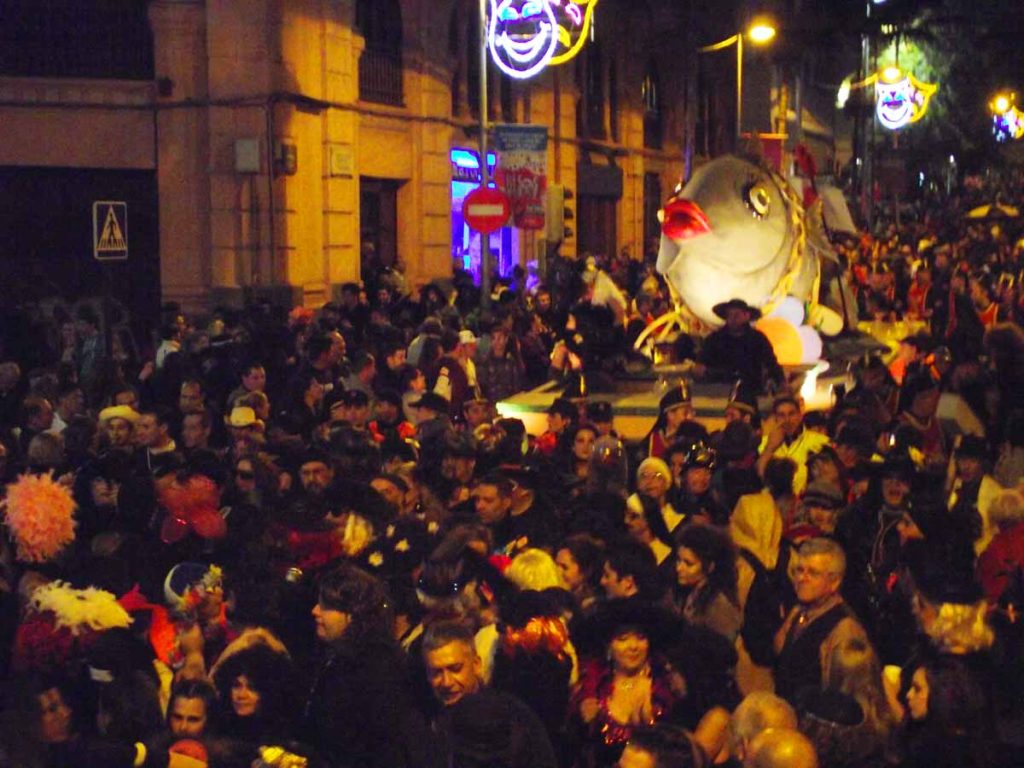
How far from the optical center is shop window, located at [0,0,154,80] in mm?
21594

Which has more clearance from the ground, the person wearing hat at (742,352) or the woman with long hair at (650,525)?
the person wearing hat at (742,352)

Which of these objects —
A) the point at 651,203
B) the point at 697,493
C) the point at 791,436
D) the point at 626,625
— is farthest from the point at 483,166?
the point at 651,203

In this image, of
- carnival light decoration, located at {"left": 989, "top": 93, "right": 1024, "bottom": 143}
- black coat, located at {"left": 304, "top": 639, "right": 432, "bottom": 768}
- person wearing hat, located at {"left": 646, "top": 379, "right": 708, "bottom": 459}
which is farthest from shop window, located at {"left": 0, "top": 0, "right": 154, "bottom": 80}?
carnival light decoration, located at {"left": 989, "top": 93, "right": 1024, "bottom": 143}

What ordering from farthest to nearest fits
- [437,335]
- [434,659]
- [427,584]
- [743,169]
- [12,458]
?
[743,169]
[437,335]
[12,458]
[427,584]
[434,659]

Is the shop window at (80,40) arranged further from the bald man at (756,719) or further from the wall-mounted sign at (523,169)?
the bald man at (756,719)

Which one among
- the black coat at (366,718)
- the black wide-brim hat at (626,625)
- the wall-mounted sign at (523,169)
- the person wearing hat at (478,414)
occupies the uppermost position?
the wall-mounted sign at (523,169)

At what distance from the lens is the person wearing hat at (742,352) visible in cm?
1314

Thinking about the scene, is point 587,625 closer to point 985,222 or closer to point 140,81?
point 140,81

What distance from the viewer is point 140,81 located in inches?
855

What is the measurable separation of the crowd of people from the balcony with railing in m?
14.0

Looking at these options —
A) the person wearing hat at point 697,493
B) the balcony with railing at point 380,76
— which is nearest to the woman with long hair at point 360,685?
the person wearing hat at point 697,493

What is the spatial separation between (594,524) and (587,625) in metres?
1.50

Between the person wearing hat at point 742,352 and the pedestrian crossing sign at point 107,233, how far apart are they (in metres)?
4.97

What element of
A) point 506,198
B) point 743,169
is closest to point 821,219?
point 743,169
